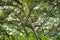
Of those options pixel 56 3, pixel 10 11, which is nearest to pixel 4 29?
pixel 10 11

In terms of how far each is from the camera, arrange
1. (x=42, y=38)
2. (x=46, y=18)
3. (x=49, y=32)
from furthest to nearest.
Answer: (x=46, y=18), (x=49, y=32), (x=42, y=38)

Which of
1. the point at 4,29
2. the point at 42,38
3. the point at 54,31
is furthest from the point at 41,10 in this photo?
the point at 42,38

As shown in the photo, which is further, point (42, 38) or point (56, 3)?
Answer: point (56, 3)

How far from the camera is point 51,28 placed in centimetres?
247

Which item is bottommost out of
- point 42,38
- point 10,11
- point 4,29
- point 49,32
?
point 42,38

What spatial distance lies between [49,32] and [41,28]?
137 millimetres

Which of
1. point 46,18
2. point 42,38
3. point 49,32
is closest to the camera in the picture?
point 42,38

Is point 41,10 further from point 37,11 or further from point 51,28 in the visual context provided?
point 51,28

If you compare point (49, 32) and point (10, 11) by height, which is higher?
point (10, 11)

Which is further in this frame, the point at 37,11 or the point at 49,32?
the point at 37,11

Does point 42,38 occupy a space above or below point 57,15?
below

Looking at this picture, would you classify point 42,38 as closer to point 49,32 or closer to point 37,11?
point 49,32

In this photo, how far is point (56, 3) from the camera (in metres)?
2.69

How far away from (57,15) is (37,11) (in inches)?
10.3
